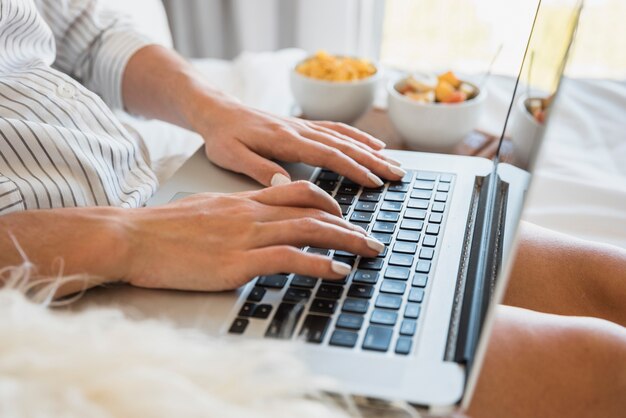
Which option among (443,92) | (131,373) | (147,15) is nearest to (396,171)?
(443,92)

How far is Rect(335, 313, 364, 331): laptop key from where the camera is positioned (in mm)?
625

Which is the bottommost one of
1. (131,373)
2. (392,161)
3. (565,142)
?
(565,142)

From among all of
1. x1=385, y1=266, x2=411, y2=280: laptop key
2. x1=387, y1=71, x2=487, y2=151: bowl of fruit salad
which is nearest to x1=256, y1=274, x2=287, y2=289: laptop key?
x1=385, y1=266, x2=411, y2=280: laptop key

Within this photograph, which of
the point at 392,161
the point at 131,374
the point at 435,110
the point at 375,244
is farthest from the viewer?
the point at 435,110

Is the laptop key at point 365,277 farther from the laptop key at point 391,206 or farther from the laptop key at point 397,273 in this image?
the laptop key at point 391,206

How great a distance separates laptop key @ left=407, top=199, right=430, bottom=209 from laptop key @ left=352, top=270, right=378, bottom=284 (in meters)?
0.16

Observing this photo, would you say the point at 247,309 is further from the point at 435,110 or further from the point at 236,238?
the point at 435,110

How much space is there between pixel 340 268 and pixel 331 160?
0.79ft

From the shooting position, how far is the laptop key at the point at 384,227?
79 centimetres

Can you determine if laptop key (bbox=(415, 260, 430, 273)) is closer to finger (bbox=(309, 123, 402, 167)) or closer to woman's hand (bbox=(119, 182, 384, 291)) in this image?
woman's hand (bbox=(119, 182, 384, 291))

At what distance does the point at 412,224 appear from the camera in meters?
0.80

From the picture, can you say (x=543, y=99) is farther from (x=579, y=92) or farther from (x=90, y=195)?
(x=579, y=92)

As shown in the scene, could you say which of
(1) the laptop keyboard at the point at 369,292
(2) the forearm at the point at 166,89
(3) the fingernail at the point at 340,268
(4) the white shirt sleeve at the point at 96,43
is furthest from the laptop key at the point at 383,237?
(4) the white shirt sleeve at the point at 96,43

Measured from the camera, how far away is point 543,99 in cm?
69
